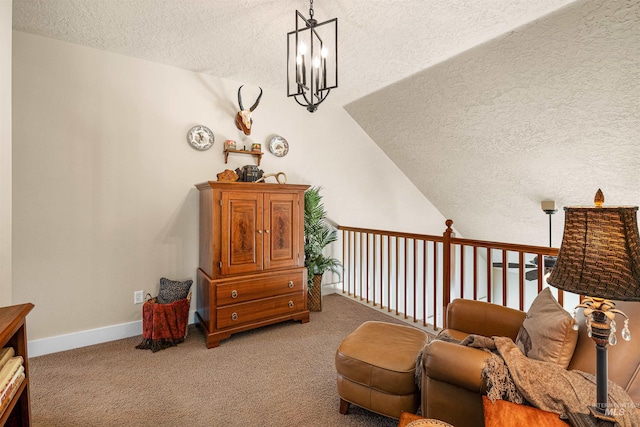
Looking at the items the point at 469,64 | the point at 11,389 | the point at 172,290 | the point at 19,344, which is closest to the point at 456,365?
the point at 11,389

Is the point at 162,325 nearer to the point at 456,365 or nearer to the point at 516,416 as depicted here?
the point at 456,365

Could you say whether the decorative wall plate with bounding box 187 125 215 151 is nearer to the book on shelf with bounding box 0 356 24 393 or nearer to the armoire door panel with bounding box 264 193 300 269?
the armoire door panel with bounding box 264 193 300 269

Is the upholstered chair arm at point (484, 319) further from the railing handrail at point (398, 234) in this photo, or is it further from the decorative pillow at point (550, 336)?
the railing handrail at point (398, 234)

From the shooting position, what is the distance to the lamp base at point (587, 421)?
942 millimetres

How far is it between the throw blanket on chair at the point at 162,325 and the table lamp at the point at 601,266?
277cm

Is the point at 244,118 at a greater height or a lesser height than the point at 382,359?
greater

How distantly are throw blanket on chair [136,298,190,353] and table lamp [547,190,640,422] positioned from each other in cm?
277

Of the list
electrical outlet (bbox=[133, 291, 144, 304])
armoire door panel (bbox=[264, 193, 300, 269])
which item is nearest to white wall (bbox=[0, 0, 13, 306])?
electrical outlet (bbox=[133, 291, 144, 304])

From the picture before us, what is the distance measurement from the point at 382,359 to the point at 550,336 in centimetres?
81

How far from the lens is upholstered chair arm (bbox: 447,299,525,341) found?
6.26 ft

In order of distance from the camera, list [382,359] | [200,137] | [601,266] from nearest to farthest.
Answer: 1. [601,266]
2. [382,359]
3. [200,137]

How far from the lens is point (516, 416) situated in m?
1.07

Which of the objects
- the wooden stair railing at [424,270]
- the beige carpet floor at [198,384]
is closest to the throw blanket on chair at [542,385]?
the beige carpet floor at [198,384]

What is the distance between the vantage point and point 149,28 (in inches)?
97.6
